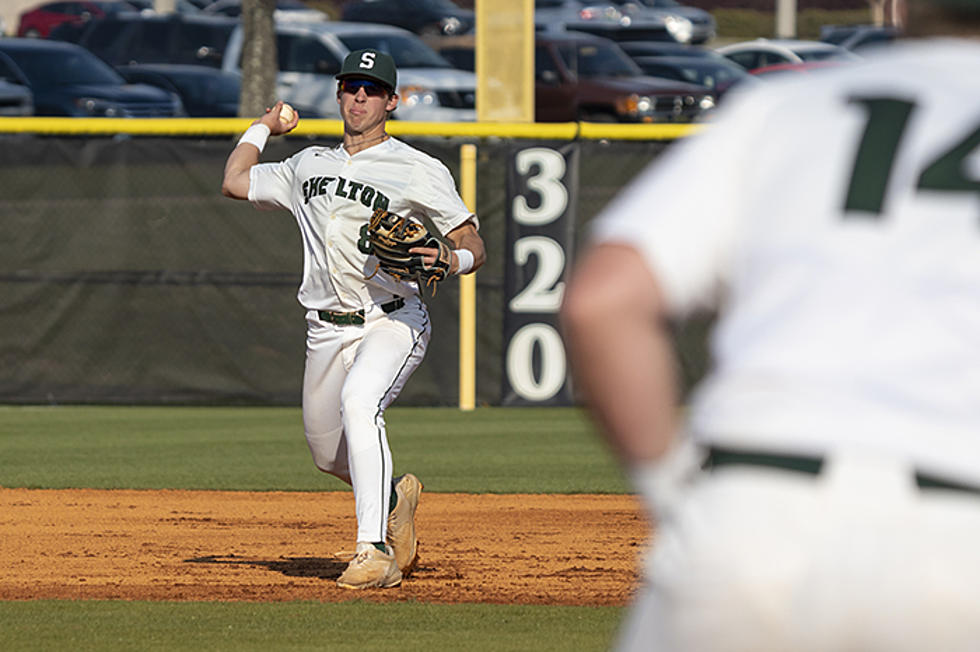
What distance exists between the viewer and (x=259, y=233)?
1340cm

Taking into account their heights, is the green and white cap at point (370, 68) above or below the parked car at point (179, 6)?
below

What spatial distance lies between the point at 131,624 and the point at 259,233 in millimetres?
7661

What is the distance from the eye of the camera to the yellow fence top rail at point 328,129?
13.4 m

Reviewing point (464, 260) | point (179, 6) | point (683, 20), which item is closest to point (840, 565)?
point (464, 260)

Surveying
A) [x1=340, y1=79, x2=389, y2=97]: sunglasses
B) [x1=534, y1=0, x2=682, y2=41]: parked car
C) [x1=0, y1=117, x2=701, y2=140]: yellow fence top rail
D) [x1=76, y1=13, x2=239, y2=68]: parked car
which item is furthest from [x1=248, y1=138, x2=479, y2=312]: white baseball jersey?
[x1=534, y1=0, x2=682, y2=41]: parked car

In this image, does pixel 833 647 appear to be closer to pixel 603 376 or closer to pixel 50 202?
pixel 603 376

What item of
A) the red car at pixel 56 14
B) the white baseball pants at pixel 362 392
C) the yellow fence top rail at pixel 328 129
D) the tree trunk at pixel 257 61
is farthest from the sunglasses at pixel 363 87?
the red car at pixel 56 14

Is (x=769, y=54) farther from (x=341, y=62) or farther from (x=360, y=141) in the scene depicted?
(x=360, y=141)

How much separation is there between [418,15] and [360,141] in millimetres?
33494

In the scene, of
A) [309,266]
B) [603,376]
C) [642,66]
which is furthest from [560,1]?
[603,376]

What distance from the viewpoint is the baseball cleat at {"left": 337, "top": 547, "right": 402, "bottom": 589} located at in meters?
6.50

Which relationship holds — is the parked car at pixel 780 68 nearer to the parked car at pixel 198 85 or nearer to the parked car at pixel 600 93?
the parked car at pixel 600 93

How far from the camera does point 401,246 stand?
6.46 metres

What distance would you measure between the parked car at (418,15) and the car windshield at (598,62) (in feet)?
42.7
